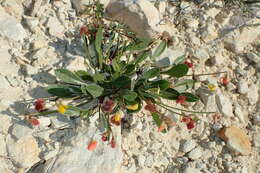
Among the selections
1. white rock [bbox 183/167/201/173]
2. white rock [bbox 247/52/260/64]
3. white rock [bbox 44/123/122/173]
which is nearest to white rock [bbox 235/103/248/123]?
white rock [bbox 247/52/260/64]

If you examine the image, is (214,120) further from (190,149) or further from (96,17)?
(96,17)

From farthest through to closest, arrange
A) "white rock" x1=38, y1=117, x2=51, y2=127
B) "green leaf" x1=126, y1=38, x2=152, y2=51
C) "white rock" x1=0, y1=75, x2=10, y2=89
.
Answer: "green leaf" x1=126, y1=38, x2=152, y2=51 → "white rock" x1=0, y1=75, x2=10, y2=89 → "white rock" x1=38, y1=117, x2=51, y2=127

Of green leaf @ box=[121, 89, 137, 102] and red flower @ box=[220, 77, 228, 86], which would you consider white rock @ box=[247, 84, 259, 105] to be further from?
green leaf @ box=[121, 89, 137, 102]

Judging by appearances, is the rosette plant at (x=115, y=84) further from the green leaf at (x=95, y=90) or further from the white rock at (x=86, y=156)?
the white rock at (x=86, y=156)

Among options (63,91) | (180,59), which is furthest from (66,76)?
(180,59)

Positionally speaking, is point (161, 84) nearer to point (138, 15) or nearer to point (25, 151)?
point (138, 15)

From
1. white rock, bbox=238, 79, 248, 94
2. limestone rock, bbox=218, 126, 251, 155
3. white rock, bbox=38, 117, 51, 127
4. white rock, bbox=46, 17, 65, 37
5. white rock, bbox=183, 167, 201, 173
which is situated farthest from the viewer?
white rock, bbox=238, 79, 248, 94
